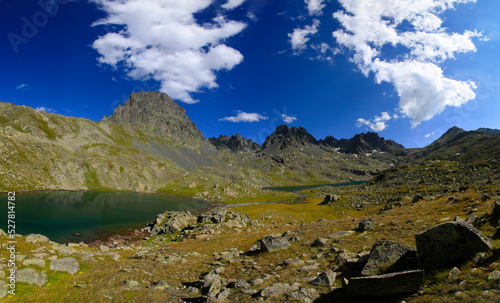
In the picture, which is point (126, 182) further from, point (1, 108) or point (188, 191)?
point (1, 108)

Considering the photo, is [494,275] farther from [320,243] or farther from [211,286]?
[320,243]

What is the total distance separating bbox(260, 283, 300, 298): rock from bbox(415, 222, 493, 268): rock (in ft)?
22.6

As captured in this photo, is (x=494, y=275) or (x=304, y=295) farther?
(x=304, y=295)

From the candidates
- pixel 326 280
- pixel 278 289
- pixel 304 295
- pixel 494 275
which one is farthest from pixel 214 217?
pixel 494 275

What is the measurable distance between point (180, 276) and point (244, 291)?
306 inches

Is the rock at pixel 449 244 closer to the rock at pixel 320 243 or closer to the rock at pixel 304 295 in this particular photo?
the rock at pixel 304 295

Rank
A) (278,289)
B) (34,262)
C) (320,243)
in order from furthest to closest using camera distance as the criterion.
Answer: (320,243)
(34,262)
(278,289)

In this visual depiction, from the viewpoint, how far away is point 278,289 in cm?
1338

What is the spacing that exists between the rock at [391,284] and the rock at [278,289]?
4.18m

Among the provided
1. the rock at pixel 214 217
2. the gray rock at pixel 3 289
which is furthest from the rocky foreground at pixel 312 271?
the rock at pixel 214 217

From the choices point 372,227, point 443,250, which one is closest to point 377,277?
point 443,250

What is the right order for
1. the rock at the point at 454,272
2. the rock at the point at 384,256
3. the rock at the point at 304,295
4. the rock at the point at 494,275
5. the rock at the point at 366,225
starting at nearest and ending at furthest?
the rock at the point at 494,275, the rock at the point at 454,272, the rock at the point at 304,295, the rock at the point at 384,256, the rock at the point at 366,225

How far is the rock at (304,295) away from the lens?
11.7 meters

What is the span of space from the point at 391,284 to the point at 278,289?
6292 millimetres
